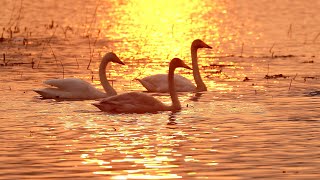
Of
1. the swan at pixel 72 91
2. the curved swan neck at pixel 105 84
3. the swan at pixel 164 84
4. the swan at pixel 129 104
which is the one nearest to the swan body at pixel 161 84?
the swan at pixel 164 84

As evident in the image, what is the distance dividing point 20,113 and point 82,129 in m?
1.82

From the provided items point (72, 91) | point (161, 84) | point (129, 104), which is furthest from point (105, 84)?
point (129, 104)

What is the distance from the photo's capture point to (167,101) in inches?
687

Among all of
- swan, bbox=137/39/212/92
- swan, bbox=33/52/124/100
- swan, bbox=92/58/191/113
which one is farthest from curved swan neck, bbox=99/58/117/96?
swan, bbox=92/58/191/113

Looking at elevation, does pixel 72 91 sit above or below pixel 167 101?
above

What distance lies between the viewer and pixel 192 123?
47.2 feet

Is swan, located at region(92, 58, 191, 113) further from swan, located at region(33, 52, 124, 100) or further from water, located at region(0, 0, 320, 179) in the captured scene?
swan, located at region(33, 52, 124, 100)

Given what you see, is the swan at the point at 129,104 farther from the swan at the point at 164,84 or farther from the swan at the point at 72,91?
the swan at the point at 164,84

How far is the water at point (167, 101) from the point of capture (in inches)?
447

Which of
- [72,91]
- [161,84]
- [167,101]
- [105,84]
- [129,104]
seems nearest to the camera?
[129,104]

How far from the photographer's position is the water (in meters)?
11.4

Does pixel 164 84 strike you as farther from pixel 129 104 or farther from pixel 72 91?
pixel 129 104

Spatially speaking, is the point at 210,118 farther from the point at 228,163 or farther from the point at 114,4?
the point at 114,4

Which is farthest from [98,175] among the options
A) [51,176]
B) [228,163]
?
[228,163]
